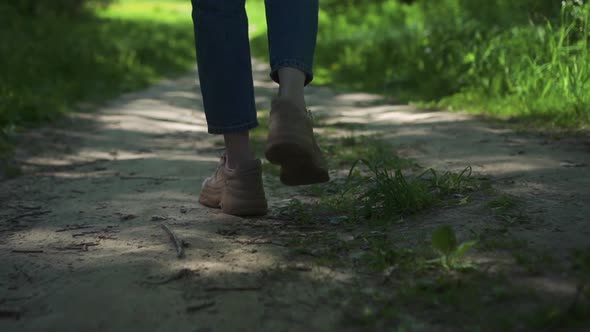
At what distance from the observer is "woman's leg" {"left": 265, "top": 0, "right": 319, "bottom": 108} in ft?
6.02

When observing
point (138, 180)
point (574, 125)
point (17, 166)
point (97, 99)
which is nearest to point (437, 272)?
point (138, 180)

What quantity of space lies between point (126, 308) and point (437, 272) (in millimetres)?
708

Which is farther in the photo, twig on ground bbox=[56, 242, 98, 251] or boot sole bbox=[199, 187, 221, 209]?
boot sole bbox=[199, 187, 221, 209]

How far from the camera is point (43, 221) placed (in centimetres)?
217

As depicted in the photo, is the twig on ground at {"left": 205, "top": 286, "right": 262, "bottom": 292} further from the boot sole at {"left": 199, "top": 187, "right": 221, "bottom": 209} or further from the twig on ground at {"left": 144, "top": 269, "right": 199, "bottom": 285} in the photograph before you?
the boot sole at {"left": 199, "top": 187, "right": 221, "bottom": 209}

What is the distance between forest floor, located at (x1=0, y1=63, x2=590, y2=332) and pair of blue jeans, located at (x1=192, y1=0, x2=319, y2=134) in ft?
1.23

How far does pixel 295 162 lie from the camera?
1789mm

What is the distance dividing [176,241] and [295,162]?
0.41m

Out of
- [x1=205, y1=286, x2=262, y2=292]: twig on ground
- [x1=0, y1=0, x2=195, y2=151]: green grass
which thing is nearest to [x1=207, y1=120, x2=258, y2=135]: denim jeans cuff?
[x1=205, y1=286, x2=262, y2=292]: twig on ground

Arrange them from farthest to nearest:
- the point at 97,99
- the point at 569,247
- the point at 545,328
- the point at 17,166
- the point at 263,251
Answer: the point at 97,99, the point at 17,166, the point at 263,251, the point at 569,247, the point at 545,328

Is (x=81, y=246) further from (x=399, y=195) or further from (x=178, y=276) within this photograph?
(x=399, y=195)

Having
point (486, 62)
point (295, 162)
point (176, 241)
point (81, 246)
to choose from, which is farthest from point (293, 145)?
point (486, 62)

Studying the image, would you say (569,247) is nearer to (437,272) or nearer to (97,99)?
(437,272)

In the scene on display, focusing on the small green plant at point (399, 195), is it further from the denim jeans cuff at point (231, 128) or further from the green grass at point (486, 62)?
the green grass at point (486, 62)
